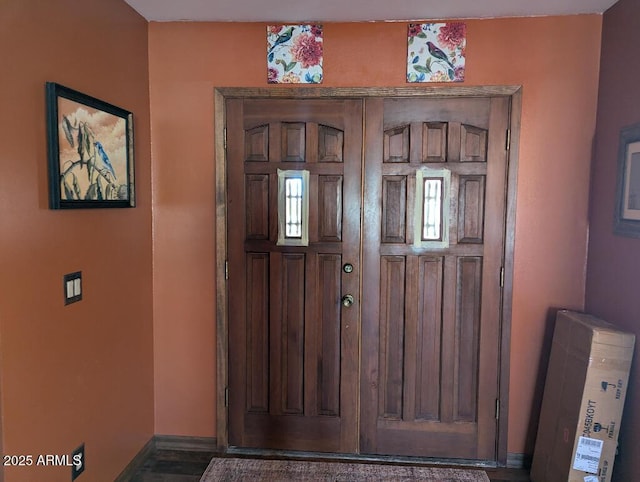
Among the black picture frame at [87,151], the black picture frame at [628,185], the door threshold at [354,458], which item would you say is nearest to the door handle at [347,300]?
the door threshold at [354,458]

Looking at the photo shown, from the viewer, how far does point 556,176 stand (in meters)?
2.25

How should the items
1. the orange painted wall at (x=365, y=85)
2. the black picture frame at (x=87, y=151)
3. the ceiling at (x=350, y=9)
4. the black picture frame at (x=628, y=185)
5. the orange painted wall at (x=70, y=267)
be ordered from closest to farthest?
1. the orange painted wall at (x=70, y=267)
2. the black picture frame at (x=87, y=151)
3. the black picture frame at (x=628, y=185)
4. the ceiling at (x=350, y=9)
5. the orange painted wall at (x=365, y=85)

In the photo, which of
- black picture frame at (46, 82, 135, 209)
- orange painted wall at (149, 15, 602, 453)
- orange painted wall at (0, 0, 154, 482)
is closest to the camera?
orange painted wall at (0, 0, 154, 482)

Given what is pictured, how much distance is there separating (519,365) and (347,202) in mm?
1327

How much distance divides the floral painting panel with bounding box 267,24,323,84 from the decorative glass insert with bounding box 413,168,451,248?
2.66 feet

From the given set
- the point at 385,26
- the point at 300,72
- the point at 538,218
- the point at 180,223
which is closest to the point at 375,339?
the point at 538,218

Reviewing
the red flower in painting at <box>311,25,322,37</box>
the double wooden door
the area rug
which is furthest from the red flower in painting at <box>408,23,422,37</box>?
the area rug

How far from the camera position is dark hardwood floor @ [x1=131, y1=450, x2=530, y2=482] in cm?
227

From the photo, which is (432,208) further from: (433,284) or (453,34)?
(453,34)

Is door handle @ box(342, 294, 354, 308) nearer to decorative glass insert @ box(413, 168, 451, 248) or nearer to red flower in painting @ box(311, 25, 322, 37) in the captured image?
decorative glass insert @ box(413, 168, 451, 248)

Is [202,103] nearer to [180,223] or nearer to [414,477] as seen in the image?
[180,223]

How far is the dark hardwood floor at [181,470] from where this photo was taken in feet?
7.46

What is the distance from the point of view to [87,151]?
5.85ft

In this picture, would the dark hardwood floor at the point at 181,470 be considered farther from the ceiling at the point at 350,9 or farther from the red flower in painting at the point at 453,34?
the ceiling at the point at 350,9
